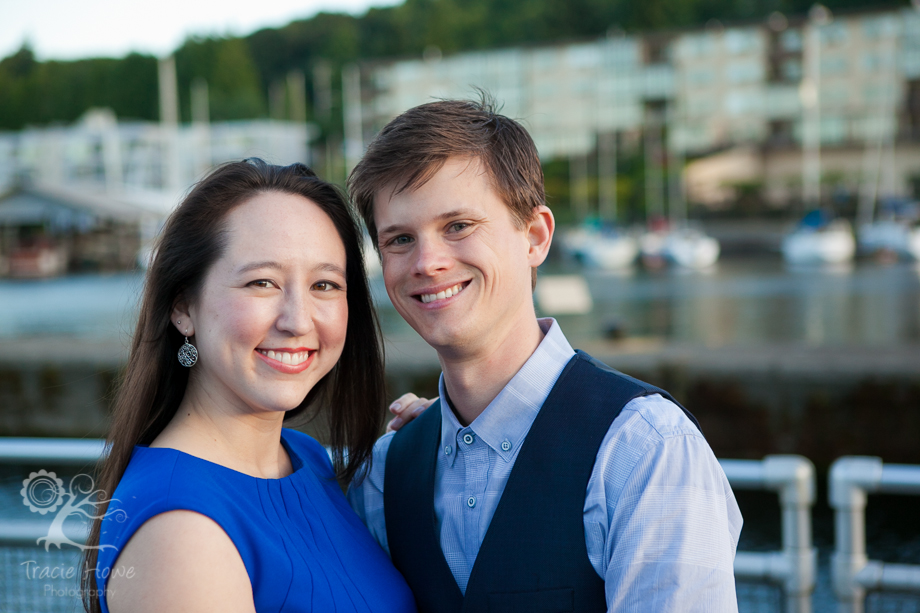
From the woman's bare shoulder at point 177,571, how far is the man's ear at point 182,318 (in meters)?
0.51

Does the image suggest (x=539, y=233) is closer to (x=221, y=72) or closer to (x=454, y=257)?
(x=454, y=257)

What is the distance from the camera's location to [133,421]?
208cm

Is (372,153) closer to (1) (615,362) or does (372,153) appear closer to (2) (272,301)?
(2) (272,301)

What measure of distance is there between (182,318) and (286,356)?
31 cm

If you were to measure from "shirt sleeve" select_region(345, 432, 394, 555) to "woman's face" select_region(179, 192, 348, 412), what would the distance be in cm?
50

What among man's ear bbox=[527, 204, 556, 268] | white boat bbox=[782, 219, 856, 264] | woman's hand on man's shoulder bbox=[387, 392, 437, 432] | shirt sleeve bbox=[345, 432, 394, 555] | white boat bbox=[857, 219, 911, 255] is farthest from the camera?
white boat bbox=[857, 219, 911, 255]

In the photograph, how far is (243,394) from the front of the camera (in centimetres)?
208

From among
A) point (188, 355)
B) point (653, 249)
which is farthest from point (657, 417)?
point (653, 249)

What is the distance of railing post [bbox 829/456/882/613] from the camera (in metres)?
3.16

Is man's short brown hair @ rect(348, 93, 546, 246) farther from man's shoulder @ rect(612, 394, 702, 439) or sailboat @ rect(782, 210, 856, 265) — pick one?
sailboat @ rect(782, 210, 856, 265)

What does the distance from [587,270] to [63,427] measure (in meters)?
36.1

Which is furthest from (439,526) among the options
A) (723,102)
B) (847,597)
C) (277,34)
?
(277,34)

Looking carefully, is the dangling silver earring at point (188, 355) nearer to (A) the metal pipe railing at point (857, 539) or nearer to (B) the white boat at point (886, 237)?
(A) the metal pipe railing at point (857, 539)

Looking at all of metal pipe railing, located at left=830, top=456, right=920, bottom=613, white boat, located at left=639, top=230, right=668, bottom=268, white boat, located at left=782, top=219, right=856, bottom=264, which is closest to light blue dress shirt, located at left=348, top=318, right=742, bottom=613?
metal pipe railing, located at left=830, top=456, right=920, bottom=613
